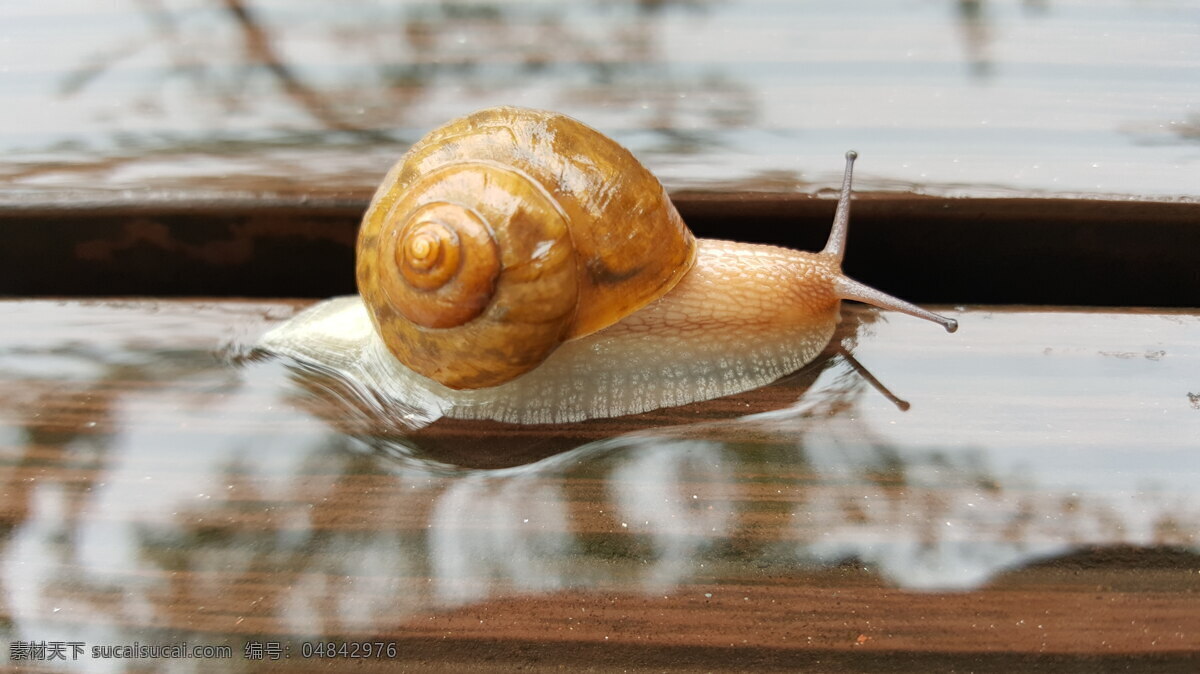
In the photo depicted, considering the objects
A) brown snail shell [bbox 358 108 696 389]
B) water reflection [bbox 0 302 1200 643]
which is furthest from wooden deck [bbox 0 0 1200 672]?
brown snail shell [bbox 358 108 696 389]

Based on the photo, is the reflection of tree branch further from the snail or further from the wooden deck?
the snail

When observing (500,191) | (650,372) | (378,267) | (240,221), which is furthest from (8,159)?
A: (650,372)

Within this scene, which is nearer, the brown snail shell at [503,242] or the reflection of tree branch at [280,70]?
the brown snail shell at [503,242]

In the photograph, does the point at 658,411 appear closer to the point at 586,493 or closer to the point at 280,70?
the point at 586,493

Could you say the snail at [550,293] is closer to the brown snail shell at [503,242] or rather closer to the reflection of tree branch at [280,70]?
the brown snail shell at [503,242]

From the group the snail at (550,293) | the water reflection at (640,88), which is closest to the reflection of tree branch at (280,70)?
the water reflection at (640,88)

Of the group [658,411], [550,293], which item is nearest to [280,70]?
Answer: [550,293]
